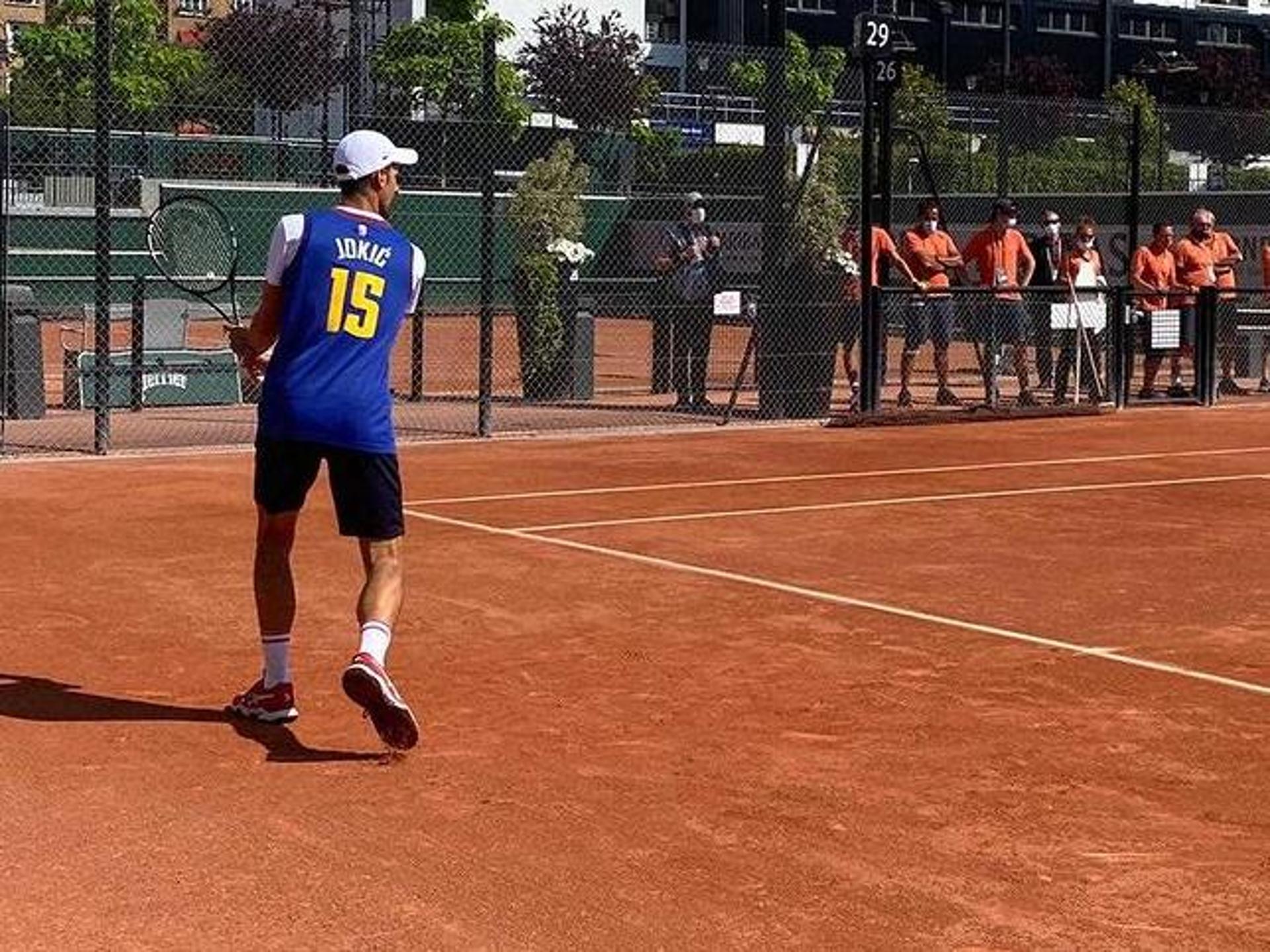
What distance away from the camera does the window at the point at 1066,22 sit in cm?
8856

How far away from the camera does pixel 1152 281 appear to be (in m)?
21.1

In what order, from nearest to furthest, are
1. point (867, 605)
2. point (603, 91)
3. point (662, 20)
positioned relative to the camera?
point (867, 605) → point (603, 91) → point (662, 20)

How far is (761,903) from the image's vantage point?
512 centimetres

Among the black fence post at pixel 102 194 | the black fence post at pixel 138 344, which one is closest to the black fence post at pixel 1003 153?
the black fence post at pixel 138 344

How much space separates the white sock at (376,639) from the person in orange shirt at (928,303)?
13149 mm

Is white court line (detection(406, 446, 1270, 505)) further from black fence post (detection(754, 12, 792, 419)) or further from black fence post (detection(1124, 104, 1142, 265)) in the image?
black fence post (detection(1124, 104, 1142, 265))

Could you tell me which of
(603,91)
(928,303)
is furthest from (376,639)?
(603,91)

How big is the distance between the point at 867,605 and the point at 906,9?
262 ft

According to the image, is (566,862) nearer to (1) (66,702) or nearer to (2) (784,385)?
(1) (66,702)

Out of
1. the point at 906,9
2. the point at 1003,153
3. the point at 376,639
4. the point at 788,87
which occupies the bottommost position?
the point at 376,639

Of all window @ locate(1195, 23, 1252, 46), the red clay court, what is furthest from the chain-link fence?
window @ locate(1195, 23, 1252, 46)

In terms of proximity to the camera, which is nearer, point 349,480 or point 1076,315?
point 349,480

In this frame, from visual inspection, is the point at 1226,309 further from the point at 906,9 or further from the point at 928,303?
the point at 906,9

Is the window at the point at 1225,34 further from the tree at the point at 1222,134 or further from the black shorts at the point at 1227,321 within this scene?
the black shorts at the point at 1227,321
